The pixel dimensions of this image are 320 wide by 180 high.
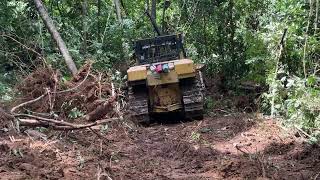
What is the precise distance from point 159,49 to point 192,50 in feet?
14.9

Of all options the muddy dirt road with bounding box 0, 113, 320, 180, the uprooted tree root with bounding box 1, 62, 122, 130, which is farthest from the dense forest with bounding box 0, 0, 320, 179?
the muddy dirt road with bounding box 0, 113, 320, 180

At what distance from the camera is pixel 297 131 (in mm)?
7387

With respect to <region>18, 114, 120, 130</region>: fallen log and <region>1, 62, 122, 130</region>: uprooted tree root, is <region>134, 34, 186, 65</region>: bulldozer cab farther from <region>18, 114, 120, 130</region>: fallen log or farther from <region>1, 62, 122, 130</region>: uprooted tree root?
<region>18, 114, 120, 130</region>: fallen log

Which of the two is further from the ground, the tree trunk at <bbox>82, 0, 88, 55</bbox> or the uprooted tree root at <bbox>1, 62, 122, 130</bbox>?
the tree trunk at <bbox>82, 0, 88, 55</bbox>

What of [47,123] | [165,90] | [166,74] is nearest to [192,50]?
[165,90]

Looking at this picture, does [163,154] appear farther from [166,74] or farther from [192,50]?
[192,50]

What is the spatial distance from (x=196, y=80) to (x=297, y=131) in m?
3.16

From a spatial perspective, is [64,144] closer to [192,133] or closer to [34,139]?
[34,139]

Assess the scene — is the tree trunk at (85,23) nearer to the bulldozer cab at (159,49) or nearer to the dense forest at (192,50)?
the dense forest at (192,50)

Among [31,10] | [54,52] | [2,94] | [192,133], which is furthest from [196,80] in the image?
[31,10]

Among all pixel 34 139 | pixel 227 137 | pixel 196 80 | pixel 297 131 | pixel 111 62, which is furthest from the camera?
pixel 111 62

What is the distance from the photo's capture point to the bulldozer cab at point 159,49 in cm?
1113

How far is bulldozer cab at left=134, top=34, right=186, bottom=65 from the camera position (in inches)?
438

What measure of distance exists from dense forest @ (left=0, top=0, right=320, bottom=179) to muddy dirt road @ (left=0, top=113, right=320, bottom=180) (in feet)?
1.10
